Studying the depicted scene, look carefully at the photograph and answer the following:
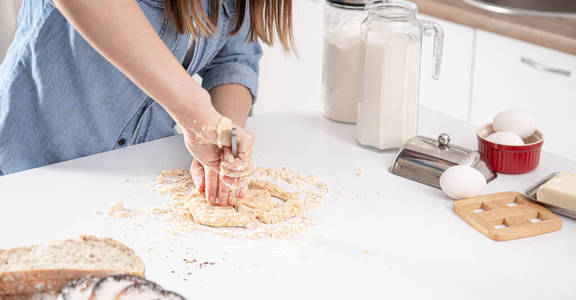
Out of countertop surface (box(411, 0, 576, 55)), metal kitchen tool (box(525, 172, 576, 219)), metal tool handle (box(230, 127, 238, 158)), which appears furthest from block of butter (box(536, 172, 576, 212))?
countertop surface (box(411, 0, 576, 55))

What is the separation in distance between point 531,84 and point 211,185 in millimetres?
1235

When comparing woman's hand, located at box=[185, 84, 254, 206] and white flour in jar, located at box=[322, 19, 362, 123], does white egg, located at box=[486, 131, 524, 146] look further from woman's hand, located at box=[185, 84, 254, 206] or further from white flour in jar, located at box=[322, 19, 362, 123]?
woman's hand, located at box=[185, 84, 254, 206]

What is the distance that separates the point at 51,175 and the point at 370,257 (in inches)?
23.6

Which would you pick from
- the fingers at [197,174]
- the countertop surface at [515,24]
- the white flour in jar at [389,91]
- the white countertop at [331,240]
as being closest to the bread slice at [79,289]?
the white countertop at [331,240]

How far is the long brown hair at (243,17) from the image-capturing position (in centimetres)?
110

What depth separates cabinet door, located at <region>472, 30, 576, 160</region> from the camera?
5.87 ft

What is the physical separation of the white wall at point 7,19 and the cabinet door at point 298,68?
1132 millimetres

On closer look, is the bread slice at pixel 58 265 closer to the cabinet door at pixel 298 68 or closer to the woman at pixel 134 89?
the woman at pixel 134 89

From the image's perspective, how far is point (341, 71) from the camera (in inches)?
51.6

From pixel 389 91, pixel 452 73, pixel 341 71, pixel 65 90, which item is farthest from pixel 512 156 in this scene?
pixel 452 73

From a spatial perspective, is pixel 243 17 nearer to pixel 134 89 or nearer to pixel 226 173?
pixel 134 89

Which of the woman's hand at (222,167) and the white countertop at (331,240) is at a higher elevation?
the woman's hand at (222,167)

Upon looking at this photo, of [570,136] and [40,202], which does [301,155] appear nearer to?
[40,202]

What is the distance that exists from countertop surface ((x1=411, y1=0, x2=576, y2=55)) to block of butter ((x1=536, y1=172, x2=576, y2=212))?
84 centimetres
